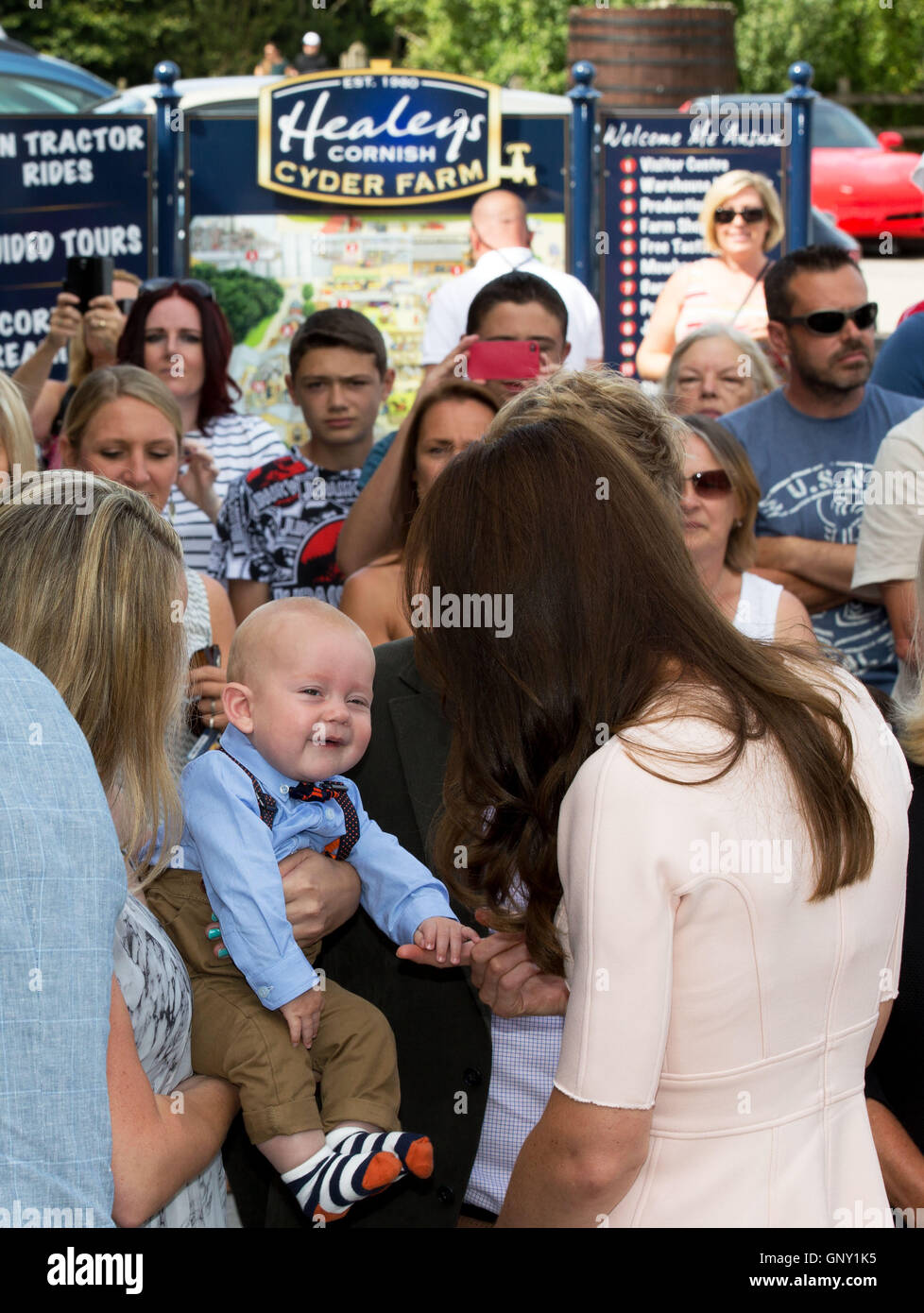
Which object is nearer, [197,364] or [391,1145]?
[391,1145]

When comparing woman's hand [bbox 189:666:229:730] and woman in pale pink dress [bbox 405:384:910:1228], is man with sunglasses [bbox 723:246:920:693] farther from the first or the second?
woman in pale pink dress [bbox 405:384:910:1228]

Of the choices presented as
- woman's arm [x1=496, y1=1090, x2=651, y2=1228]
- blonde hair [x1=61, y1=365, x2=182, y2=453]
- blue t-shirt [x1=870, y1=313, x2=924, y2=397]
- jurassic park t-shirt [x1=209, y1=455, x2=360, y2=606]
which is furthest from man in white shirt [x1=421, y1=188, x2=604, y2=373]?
woman's arm [x1=496, y1=1090, x2=651, y2=1228]

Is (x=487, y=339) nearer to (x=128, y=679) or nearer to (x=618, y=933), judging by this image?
(x=128, y=679)

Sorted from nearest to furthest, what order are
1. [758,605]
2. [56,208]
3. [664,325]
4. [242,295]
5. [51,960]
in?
[51,960], [758,605], [664,325], [242,295], [56,208]

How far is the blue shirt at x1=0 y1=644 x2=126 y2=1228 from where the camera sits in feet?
4.78

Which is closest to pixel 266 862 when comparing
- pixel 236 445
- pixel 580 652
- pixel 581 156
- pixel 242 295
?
pixel 580 652

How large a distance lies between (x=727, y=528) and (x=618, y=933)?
7.32ft

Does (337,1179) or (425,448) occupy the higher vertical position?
(425,448)

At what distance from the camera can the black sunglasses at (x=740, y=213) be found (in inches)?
254

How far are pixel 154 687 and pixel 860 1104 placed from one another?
108cm

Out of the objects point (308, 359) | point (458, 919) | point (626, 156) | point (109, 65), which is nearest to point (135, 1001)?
point (458, 919)

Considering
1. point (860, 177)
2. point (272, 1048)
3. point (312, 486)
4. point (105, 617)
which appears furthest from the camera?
point (860, 177)

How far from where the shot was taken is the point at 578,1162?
5.41 feet

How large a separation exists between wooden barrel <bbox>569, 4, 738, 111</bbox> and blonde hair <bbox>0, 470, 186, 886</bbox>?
13.1 meters
